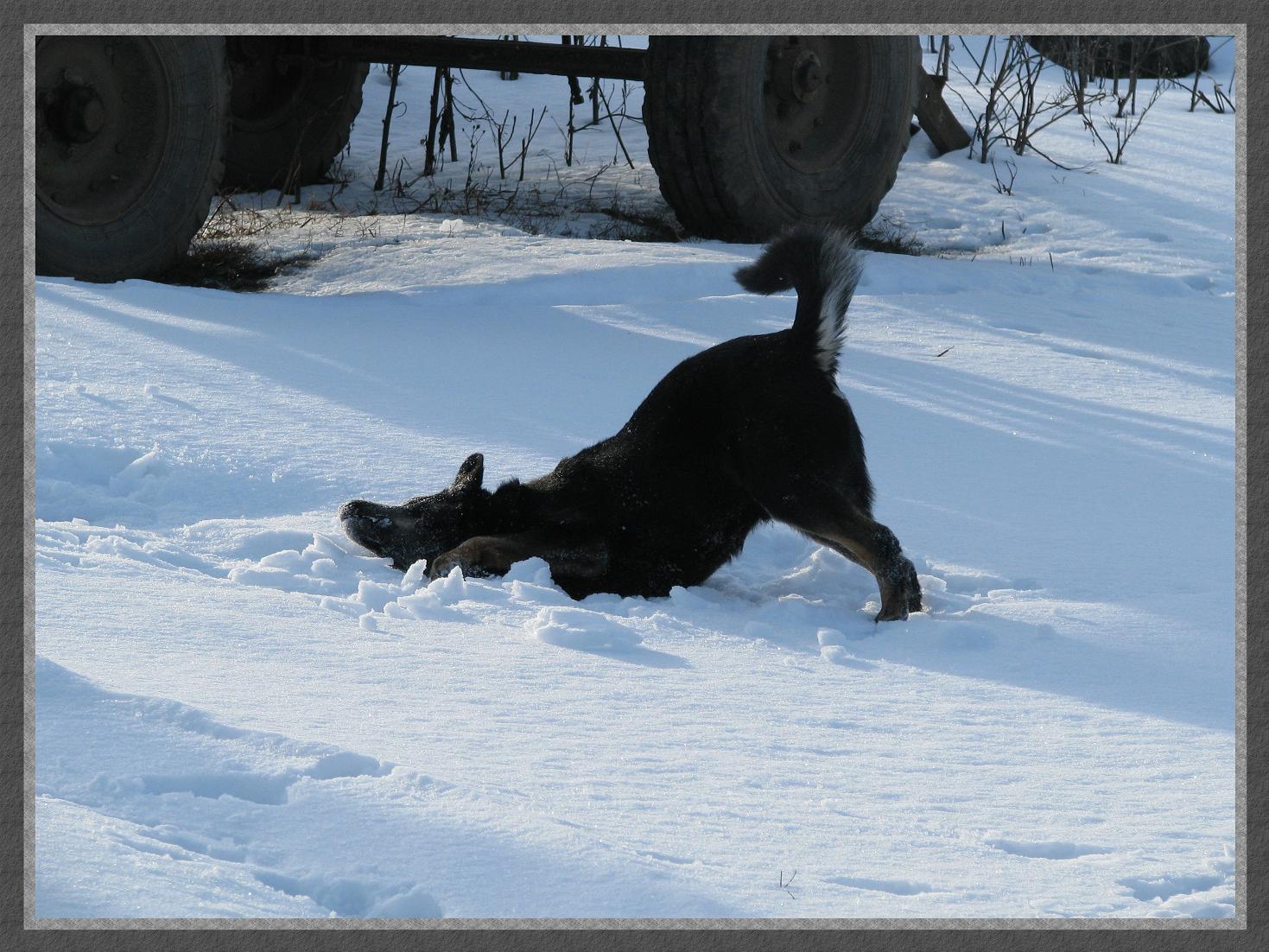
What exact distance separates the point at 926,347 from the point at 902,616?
2945mm

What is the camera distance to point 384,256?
25.2 feet

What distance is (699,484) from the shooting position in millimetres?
4352

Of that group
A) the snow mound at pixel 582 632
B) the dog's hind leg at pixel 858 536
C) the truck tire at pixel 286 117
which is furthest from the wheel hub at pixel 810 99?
the snow mound at pixel 582 632

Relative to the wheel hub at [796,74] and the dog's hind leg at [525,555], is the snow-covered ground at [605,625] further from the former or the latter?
the wheel hub at [796,74]

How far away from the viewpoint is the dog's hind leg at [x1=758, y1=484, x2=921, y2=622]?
3.88 m

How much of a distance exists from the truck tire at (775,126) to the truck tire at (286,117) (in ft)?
9.50

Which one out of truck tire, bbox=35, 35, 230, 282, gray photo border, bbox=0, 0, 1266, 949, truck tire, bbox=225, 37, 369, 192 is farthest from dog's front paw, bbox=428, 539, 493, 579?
truck tire, bbox=225, 37, 369, 192

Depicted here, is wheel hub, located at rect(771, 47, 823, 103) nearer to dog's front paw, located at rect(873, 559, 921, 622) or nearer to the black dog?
the black dog

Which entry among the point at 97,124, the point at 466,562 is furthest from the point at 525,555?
the point at 97,124

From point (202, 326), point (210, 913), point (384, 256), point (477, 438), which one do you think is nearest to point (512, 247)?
point (384, 256)

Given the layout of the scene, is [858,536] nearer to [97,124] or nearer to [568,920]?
[568,920]

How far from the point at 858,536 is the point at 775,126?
4.71m

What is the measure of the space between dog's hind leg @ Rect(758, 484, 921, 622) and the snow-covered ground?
0.25ft

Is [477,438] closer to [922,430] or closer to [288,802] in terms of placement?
[922,430]
